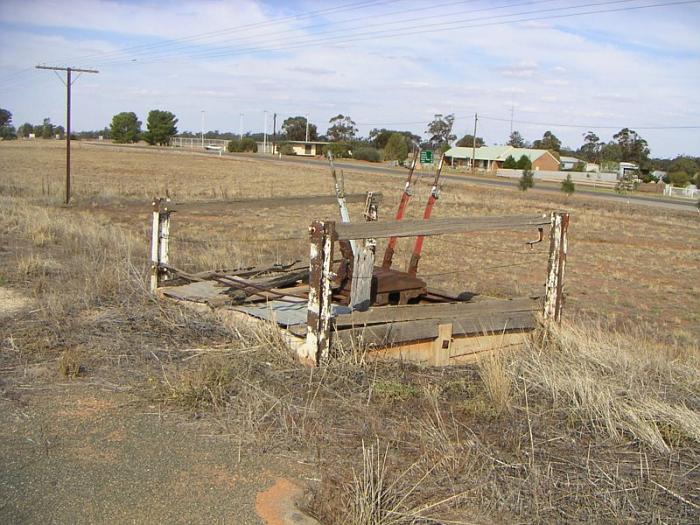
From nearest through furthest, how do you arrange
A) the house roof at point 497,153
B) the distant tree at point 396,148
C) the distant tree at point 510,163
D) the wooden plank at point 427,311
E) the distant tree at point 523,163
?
the wooden plank at point 427,311 < the distant tree at point 523,163 < the distant tree at point 396,148 < the distant tree at point 510,163 < the house roof at point 497,153

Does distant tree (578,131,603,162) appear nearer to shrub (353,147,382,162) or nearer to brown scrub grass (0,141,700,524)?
shrub (353,147,382,162)

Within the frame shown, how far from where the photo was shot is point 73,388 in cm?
496

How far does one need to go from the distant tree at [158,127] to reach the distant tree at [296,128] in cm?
2309

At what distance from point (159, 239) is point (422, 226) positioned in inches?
112

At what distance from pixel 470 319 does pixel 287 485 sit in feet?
10.3

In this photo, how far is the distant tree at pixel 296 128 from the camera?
12838 cm

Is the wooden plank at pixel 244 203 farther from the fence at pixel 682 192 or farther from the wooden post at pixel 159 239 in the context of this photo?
the fence at pixel 682 192

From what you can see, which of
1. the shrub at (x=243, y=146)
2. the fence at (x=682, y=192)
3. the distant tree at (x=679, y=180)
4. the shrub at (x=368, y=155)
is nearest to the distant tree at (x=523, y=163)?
the distant tree at (x=679, y=180)

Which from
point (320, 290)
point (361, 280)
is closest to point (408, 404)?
point (320, 290)

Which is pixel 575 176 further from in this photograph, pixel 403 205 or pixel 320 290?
pixel 320 290

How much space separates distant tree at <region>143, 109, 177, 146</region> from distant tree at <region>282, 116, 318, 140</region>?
2309 cm

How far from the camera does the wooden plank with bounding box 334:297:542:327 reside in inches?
219

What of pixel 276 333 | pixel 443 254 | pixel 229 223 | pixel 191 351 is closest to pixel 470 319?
pixel 276 333

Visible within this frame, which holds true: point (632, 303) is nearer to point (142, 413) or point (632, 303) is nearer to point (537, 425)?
point (537, 425)
